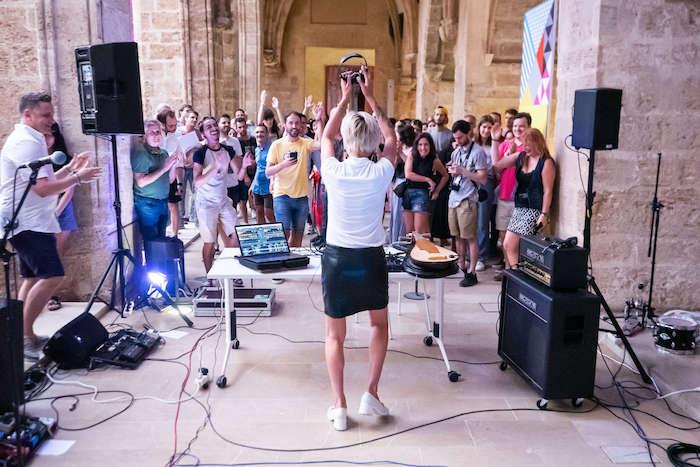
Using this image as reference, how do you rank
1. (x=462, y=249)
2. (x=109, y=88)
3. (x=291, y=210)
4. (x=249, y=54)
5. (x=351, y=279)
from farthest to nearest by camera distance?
(x=249, y=54), (x=462, y=249), (x=291, y=210), (x=109, y=88), (x=351, y=279)

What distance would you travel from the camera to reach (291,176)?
20.2 ft

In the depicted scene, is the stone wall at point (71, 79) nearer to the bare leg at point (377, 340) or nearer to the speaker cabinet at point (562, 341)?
the bare leg at point (377, 340)

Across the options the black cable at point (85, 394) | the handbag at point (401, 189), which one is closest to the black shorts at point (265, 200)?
the handbag at point (401, 189)

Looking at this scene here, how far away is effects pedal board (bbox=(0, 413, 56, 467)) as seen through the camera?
3.05m

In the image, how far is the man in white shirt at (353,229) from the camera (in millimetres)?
3273

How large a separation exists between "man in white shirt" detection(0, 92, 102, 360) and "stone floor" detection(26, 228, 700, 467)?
2.01 feet

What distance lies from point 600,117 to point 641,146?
138cm

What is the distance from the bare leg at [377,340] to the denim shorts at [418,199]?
336 cm

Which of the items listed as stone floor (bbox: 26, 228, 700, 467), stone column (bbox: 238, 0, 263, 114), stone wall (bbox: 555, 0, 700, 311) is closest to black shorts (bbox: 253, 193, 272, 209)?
stone floor (bbox: 26, 228, 700, 467)

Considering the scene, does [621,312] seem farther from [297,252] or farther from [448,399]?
[297,252]

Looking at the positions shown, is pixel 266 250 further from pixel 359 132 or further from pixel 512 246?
pixel 512 246

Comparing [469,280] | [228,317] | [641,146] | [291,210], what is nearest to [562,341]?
[228,317]

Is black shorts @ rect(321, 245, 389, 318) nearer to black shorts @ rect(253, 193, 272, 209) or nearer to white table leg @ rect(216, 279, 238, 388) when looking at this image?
white table leg @ rect(216, 279, 238, 388)

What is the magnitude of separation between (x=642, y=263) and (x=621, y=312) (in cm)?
47
